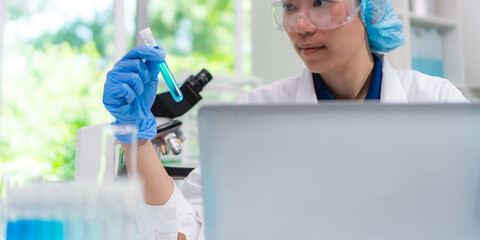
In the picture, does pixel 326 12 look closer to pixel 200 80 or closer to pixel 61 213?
pixel 200 80

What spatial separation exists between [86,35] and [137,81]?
3.41 meters

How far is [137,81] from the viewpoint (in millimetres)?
983

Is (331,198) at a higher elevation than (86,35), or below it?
below

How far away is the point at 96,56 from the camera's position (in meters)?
4.14

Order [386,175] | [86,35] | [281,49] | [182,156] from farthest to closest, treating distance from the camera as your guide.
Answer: [86,35] < [281,49] < [182,156] < [386,175]

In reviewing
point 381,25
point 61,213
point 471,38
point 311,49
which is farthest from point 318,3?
point 471,38

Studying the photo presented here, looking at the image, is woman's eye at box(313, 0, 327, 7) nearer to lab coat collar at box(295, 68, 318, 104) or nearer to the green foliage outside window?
lab coat collar at box(295, 68, 318, 104)

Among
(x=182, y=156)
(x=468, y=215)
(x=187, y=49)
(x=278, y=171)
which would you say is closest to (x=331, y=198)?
(x=278, y=171)

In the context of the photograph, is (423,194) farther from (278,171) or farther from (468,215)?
(278,171)

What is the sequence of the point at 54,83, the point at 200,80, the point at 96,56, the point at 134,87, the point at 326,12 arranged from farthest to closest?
1. the point at 96,56
2. the point at 54,83
3. the point at 200,80
4. the point at 326,12
5. the point at 134,87

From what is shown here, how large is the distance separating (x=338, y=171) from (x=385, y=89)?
3.18 ft

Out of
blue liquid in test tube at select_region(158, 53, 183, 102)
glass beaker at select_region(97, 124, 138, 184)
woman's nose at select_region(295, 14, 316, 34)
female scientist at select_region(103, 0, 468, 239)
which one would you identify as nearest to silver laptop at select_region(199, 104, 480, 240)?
glass beaker at select_region(97, 124, 138, 184)

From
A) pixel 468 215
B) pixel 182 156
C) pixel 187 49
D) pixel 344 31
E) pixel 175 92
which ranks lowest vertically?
pixel 182 156

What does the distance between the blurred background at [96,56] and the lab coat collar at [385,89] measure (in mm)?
946
